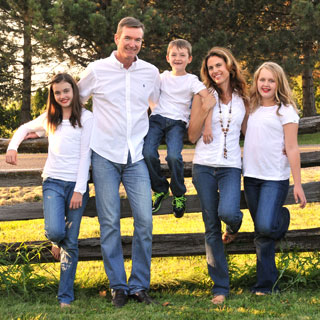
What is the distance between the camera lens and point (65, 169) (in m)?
4.02

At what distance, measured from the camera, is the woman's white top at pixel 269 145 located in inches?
160

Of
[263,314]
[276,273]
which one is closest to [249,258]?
[276,273]

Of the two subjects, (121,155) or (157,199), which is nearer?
(121,155)

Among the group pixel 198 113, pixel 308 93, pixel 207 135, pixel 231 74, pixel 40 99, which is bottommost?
pixel 207 135

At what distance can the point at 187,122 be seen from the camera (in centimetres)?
430

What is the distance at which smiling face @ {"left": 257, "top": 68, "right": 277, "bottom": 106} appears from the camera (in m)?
4.14

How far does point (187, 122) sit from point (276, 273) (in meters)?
1.46

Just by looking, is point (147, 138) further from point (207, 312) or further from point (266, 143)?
point (207, 312)

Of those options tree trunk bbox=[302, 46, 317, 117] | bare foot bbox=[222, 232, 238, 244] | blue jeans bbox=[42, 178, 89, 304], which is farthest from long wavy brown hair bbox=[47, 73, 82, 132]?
tree trunk bbox=[302, 46, 317, 117]

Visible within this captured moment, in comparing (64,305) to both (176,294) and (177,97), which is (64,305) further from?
(177,97)

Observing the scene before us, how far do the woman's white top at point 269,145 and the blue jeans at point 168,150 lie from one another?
573mm

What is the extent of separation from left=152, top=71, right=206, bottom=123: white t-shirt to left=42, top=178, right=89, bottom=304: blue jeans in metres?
0.96

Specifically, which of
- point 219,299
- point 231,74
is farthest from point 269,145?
point 219,299

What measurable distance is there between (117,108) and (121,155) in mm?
368
